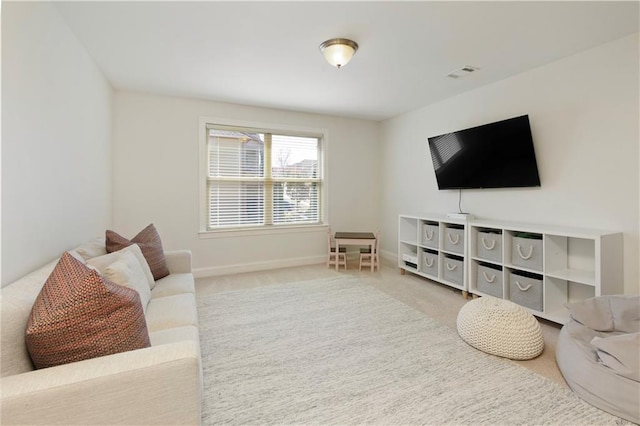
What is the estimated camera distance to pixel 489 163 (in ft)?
10.7

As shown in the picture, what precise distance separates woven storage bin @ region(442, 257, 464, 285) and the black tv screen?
91 cm

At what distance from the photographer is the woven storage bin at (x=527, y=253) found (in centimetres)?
260

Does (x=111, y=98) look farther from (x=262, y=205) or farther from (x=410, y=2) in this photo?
(x=410, y=2)

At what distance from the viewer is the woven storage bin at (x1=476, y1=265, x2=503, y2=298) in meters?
2.92

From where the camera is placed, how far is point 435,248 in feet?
12.0

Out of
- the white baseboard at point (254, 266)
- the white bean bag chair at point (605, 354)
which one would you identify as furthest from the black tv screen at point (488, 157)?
the white baseboard at point (254, 266)

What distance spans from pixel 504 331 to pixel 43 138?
3225 millimetres

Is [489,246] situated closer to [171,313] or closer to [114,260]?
[171,313]

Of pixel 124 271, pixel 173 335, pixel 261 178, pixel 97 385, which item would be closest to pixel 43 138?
pixel 124 271

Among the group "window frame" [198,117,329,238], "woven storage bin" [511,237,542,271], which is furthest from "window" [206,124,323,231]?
"woven storage bin" [511,237,542,271]

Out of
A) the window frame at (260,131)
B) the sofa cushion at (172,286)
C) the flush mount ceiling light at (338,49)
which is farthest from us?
the window frame at (260,131)

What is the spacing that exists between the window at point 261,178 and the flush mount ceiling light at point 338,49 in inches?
82.8

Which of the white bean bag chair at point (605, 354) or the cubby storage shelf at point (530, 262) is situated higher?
the cubby storage shelf at point (530, 262)

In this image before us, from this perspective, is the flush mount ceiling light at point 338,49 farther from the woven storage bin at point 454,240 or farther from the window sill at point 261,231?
the window sill at point 261,231
